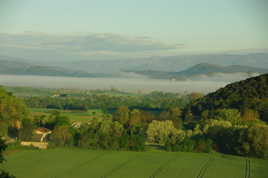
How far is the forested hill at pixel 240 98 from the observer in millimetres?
59000

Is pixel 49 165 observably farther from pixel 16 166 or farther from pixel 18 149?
pixel 18 149

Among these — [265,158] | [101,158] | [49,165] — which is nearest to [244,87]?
[265,158]

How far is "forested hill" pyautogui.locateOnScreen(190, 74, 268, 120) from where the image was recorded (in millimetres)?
59000

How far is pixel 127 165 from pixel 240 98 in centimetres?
3302

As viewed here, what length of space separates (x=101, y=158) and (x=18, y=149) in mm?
8231

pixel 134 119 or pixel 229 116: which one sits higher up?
pixel 229 116

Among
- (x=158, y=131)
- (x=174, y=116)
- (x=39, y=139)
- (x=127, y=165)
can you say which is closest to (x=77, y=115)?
(x=174, y=116)

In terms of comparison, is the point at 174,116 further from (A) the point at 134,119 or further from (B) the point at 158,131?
(B) the point at 158,131

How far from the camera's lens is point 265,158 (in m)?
37.2

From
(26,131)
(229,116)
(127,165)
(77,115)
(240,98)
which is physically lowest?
(127,165)

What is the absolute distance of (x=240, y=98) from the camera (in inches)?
2482

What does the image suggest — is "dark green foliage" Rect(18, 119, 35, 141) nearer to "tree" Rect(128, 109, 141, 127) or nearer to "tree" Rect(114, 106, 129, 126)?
"tree" Rect(128, 109, 141, 127)

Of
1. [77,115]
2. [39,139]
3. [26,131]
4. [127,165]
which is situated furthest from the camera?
[77,115]

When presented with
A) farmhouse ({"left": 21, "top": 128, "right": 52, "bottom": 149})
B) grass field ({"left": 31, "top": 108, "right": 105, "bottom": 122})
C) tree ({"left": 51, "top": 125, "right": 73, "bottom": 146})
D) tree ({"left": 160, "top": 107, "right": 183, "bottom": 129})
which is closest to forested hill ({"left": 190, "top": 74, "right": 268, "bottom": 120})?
tree ({"left": 160, "top": 107, "right": 183, "bottom": 129})
